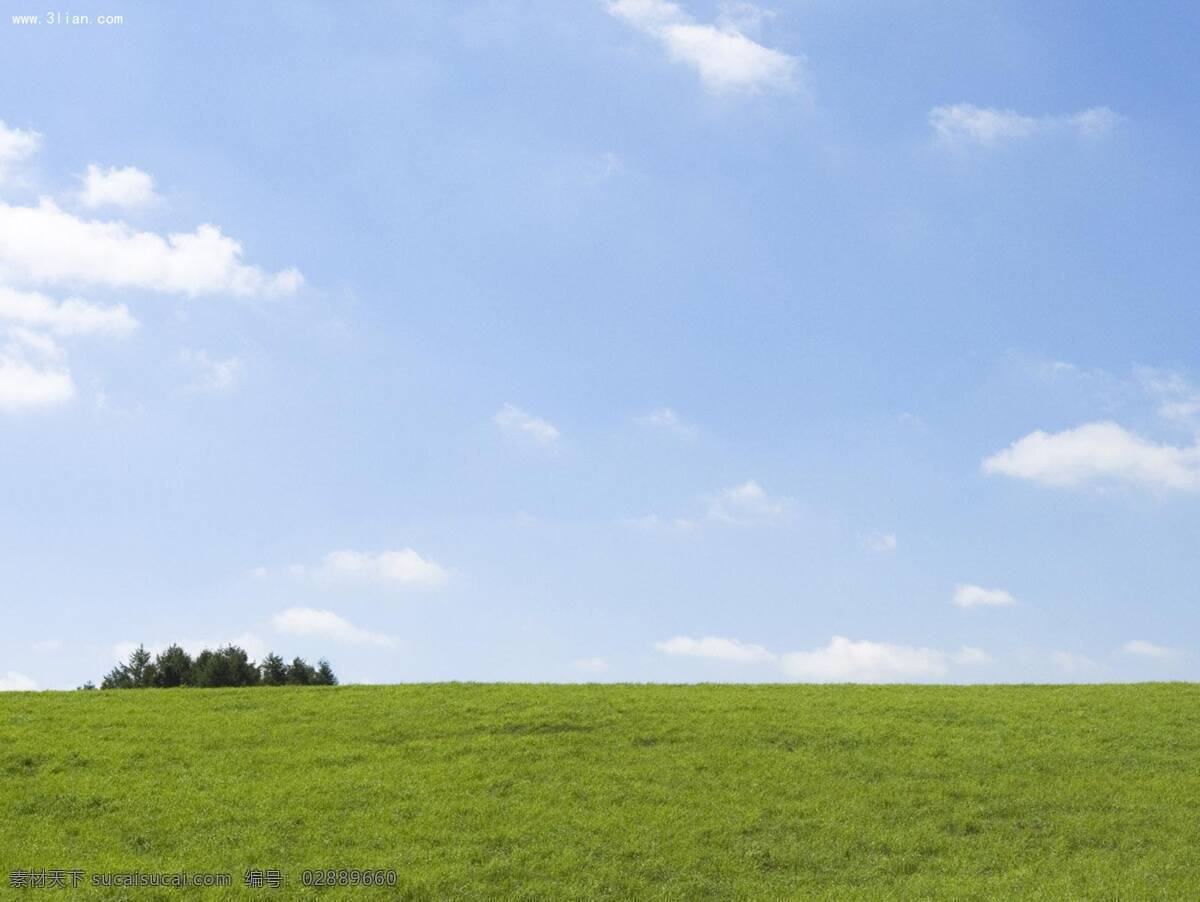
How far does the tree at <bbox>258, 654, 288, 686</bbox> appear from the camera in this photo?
45.6 m

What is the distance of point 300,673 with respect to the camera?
47.1 m

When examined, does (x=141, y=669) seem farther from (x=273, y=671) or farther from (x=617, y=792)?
(x=617, y=792)

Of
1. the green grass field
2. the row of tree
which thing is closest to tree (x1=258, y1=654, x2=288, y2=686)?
the row of tree

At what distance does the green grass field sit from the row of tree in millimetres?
10437

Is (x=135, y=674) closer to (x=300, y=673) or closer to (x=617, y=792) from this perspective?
(x=300, y=673)

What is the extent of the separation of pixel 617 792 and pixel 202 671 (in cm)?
2591

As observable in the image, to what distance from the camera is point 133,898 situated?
19266 millimetres

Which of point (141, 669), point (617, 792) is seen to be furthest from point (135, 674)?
point (617, 792)

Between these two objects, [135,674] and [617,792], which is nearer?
[617,792]

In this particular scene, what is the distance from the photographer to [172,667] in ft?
147

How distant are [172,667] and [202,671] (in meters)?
1.97

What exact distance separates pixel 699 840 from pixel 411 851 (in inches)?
229

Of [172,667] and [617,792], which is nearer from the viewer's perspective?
[617,792]

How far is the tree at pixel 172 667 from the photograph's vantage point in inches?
1766
